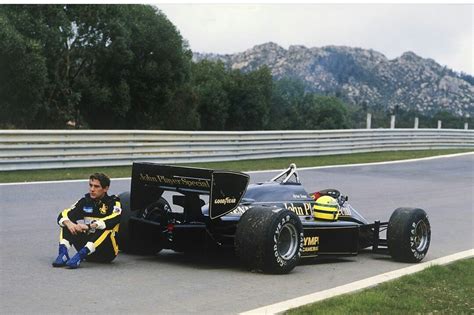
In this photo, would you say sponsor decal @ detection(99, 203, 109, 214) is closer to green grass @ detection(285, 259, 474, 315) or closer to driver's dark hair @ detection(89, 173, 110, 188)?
driver's dark hair @ detection(89, 173, 110, 188)

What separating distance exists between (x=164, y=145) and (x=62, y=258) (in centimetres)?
1242

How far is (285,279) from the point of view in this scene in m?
7.95

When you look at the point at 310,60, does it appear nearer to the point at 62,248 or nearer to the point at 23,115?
the point at 23,115

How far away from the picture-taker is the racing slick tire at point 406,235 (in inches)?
380

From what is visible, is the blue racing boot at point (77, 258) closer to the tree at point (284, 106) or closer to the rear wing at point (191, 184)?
the rear wing at point (191, 184)

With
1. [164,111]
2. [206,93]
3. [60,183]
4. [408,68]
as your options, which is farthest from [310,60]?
[60,183]

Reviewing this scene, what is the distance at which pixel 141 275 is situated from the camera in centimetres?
773

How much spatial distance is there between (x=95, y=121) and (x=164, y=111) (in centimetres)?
558

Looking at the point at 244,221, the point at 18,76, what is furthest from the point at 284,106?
the point at 244,221

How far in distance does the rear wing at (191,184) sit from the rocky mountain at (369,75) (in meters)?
56.0

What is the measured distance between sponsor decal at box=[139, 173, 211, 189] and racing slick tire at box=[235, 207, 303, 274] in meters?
0.54

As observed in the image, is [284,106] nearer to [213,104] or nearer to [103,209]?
[213,104]

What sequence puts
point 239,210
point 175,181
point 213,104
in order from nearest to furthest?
point 175,181 → point 239,210 → point 213,104

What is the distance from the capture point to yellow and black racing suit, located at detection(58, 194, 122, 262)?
8.04 meters
